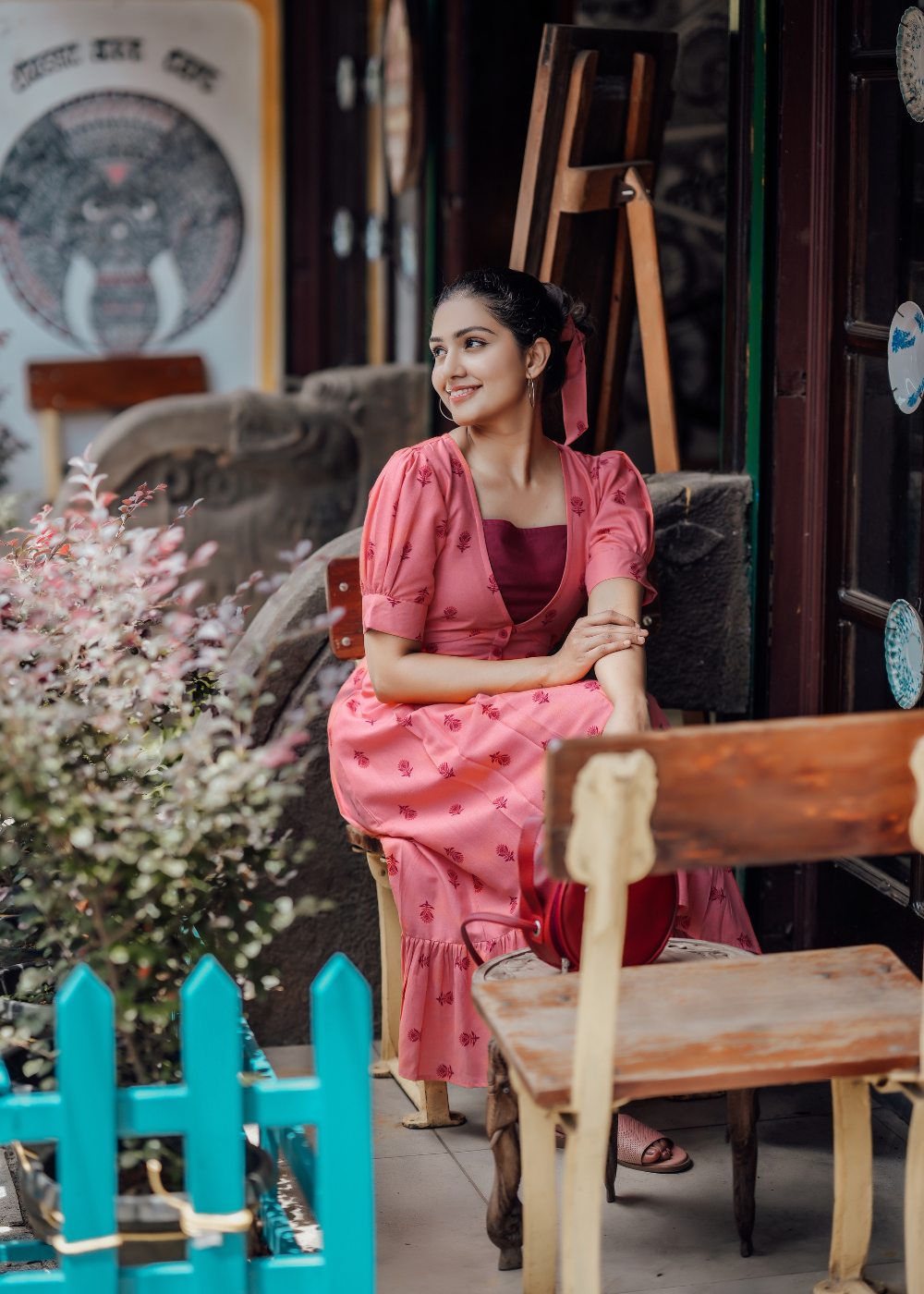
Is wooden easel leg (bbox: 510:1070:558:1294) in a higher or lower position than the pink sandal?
higher

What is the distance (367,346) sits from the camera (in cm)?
768


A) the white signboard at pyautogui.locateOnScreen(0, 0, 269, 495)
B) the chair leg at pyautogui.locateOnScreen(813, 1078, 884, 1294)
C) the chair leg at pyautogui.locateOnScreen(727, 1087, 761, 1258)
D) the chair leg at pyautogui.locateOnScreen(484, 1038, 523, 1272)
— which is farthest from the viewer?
the white signboard at pyautogui.locateOnScreen(0, 0, 269, 495)

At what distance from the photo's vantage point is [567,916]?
7.48 ft

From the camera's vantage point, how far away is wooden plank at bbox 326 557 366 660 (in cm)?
305

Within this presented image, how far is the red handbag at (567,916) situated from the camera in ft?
7.46

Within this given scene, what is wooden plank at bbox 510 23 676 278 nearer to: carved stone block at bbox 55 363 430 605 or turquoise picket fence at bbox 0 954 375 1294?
turquoise picket fence at bbox 0 954 375 1294

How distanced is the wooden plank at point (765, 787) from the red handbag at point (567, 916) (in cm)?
51

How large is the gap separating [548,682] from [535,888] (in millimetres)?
585

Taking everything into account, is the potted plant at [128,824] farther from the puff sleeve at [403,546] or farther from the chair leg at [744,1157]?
the chair leg at [744,1157]

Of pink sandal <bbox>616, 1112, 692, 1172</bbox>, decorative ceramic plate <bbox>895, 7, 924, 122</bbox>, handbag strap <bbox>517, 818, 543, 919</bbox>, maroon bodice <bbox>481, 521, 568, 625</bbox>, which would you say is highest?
decorative ceramic plate <bbox>895, 7, 924, 122</bbox>

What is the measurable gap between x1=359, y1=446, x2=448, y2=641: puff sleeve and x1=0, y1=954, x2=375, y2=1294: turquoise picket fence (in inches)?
42.4

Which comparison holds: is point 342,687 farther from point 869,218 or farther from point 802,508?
point 869,218

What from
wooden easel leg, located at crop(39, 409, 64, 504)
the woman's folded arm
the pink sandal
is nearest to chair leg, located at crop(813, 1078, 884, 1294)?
the pink sandal

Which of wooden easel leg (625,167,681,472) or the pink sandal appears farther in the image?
wooden easel leg (625,167,681,472)
